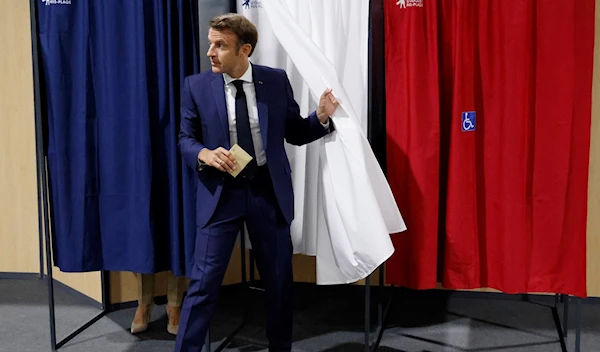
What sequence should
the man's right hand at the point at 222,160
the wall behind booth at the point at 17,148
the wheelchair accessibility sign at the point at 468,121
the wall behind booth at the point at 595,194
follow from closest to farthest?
the man's right hand at the point at 222,160 → the wheelchair accessibility sign at the point at 468,121 → the wall behind booth at the point at 595,194 → the wall behind booth at the point at 17,148

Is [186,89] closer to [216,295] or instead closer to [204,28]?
[204,28]

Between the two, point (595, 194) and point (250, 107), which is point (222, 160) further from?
point (595, 194)

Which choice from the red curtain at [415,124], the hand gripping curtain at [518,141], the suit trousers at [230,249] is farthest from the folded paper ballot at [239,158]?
the hand gripping curtain at [518,141]

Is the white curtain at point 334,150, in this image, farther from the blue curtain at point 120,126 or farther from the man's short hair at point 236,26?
the blue curtain at point 120,126

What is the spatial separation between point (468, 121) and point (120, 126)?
5.04 feet

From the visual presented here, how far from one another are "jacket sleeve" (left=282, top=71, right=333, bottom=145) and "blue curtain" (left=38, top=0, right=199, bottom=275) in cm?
47

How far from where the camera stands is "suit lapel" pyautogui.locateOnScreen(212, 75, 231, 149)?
242cm

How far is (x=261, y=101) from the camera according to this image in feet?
8.04

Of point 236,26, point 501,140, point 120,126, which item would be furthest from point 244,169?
point 501,140

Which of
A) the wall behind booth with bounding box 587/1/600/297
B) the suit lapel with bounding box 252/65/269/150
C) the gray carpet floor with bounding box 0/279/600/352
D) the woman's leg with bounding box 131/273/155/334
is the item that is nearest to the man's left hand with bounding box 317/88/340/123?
the suit lapel with bounding box 252/65/269/150

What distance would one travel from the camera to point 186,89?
8.24ft

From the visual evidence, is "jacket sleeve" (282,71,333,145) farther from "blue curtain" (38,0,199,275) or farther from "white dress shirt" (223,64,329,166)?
"blue curtain" (38,0,199,275)

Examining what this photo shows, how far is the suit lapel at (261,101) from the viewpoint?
2.43 m

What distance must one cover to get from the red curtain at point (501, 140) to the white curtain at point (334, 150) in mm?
177
